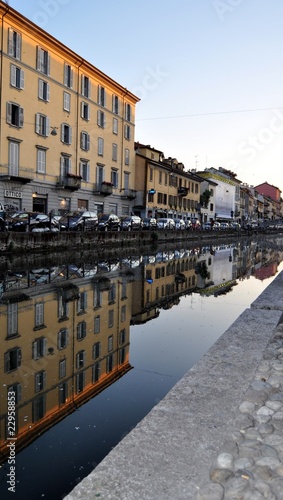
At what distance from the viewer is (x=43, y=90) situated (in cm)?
3638

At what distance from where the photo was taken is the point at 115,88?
47156mm

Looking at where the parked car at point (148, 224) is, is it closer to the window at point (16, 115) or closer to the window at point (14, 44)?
the window at point (16, 115)

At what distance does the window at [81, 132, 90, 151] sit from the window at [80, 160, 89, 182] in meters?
1.41

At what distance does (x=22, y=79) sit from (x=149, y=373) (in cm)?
3370

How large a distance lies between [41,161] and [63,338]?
3191 cm

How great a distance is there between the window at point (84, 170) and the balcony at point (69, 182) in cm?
278

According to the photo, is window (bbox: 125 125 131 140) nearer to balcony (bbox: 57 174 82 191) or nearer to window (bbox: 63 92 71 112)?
window (bbox: 63 92 71 112)

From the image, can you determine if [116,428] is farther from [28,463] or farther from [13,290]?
[13,290]

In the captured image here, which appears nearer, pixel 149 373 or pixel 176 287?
pixel 149 373

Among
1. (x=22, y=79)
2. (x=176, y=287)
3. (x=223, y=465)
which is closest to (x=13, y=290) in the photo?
(x=176, y=287)

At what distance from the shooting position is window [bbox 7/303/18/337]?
705cm

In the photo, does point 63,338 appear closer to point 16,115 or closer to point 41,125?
point 16,115

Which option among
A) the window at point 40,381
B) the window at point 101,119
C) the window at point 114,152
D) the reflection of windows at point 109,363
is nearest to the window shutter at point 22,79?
the window at point 101,119

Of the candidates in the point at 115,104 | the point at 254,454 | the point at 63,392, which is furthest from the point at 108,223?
the point at 254,454
